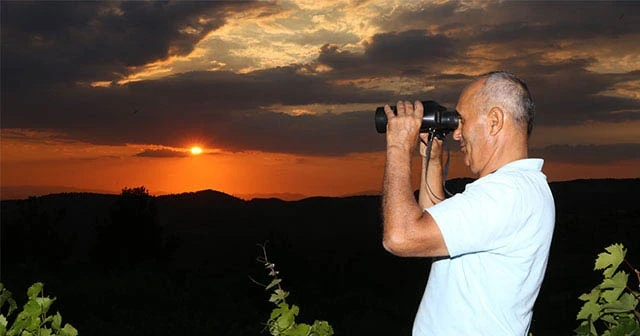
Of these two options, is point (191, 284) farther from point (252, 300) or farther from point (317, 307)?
point (317, 307)

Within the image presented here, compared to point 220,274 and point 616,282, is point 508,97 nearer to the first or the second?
point 616,282

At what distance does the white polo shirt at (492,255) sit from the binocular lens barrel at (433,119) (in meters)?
0.34

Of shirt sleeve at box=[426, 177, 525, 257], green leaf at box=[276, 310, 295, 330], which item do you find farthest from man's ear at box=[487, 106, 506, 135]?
green leaf at box=[276, 310, 295, 330]

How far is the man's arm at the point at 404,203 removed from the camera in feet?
9.12

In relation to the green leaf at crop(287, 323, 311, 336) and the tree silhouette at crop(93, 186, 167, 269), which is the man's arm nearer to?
the green leaf at crop(287, 323, 311, 336)

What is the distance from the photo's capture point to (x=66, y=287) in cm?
2297

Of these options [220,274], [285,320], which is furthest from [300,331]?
[220,274]

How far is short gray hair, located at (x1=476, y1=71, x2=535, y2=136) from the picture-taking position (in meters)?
3.05

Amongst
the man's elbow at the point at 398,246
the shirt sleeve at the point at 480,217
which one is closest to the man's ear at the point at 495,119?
the shirt sleeve at the point at 480,217

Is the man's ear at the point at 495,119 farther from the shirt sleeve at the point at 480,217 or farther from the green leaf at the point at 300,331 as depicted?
the green leaf at the point at 300,331

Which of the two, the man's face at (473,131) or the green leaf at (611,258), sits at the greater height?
the man's face at (473,131)

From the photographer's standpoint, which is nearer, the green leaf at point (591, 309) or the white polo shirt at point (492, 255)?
the white polo shirt at point (492, 255)

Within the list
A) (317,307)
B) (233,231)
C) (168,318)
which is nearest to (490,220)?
(168,318)

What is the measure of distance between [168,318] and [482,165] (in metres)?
16.0
